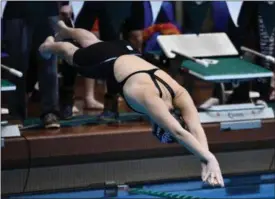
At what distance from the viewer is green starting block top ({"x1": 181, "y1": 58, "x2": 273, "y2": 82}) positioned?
517cm

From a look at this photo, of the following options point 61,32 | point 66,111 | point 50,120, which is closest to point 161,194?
point 61,32

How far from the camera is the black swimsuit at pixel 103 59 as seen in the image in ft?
11.4

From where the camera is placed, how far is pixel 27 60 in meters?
5.20

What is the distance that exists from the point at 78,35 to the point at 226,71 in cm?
172

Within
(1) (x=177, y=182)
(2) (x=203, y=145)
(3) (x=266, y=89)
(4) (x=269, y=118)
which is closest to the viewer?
(2) (x=203, y=145)

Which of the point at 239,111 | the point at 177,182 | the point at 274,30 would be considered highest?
the point at 274,30

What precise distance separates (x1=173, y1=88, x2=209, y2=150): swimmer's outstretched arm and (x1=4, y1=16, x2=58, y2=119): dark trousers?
1.85 metres

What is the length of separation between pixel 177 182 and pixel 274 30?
1.68m

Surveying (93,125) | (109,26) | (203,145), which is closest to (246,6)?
(109,26)

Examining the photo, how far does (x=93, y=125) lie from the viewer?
527 cm

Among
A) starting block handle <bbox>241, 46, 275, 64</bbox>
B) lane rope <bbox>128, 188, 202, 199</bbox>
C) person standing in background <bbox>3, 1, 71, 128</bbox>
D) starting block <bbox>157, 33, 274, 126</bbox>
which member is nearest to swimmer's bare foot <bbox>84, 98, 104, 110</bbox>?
person standing in background <bbox>3, 1, 71, 128</bbox>

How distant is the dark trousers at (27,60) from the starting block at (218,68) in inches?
36.7

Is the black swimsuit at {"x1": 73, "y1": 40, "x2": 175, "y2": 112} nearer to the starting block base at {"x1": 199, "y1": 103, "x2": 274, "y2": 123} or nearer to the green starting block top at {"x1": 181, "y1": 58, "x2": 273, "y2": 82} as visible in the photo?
the green starting block top at {"x1": 181, "y1": 58, "x2": 273, "y2": 82}

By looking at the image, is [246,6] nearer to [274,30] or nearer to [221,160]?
[274,30]
